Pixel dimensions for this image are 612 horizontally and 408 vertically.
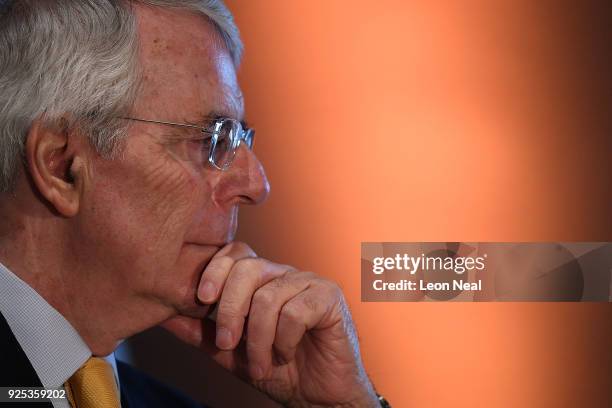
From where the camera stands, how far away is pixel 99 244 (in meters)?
1.10

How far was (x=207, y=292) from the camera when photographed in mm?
1161

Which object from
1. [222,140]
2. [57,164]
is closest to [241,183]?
→ [222,140]

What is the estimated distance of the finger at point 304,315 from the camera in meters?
1.18

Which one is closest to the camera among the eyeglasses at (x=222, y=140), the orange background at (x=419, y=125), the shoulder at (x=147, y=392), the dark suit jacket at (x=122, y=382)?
the dark suit jacket at (x=122, y=382)

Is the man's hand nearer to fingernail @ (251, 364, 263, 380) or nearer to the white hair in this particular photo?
fingernail @ (251, 364, 263, 380)

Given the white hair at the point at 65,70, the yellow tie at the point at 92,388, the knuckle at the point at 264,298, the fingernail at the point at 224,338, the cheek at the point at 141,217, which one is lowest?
the yellow tie at the point at 92,388

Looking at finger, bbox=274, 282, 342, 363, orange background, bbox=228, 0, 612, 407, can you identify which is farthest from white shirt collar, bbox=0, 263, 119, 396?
orange background, bbox=228, 0, 612, 407

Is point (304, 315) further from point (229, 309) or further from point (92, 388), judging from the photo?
point (92, 388)

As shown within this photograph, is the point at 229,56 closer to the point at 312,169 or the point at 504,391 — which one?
the point at 312,169

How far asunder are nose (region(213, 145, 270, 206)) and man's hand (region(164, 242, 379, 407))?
83 millimetres

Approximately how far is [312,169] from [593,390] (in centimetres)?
93

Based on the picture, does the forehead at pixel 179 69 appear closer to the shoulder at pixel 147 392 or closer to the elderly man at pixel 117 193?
the elderly man at pixel 117 193

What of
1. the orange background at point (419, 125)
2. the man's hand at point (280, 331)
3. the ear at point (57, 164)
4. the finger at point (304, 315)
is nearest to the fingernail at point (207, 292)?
the man's hand at point (280, 331)

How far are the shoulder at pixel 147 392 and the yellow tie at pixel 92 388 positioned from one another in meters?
0.29
